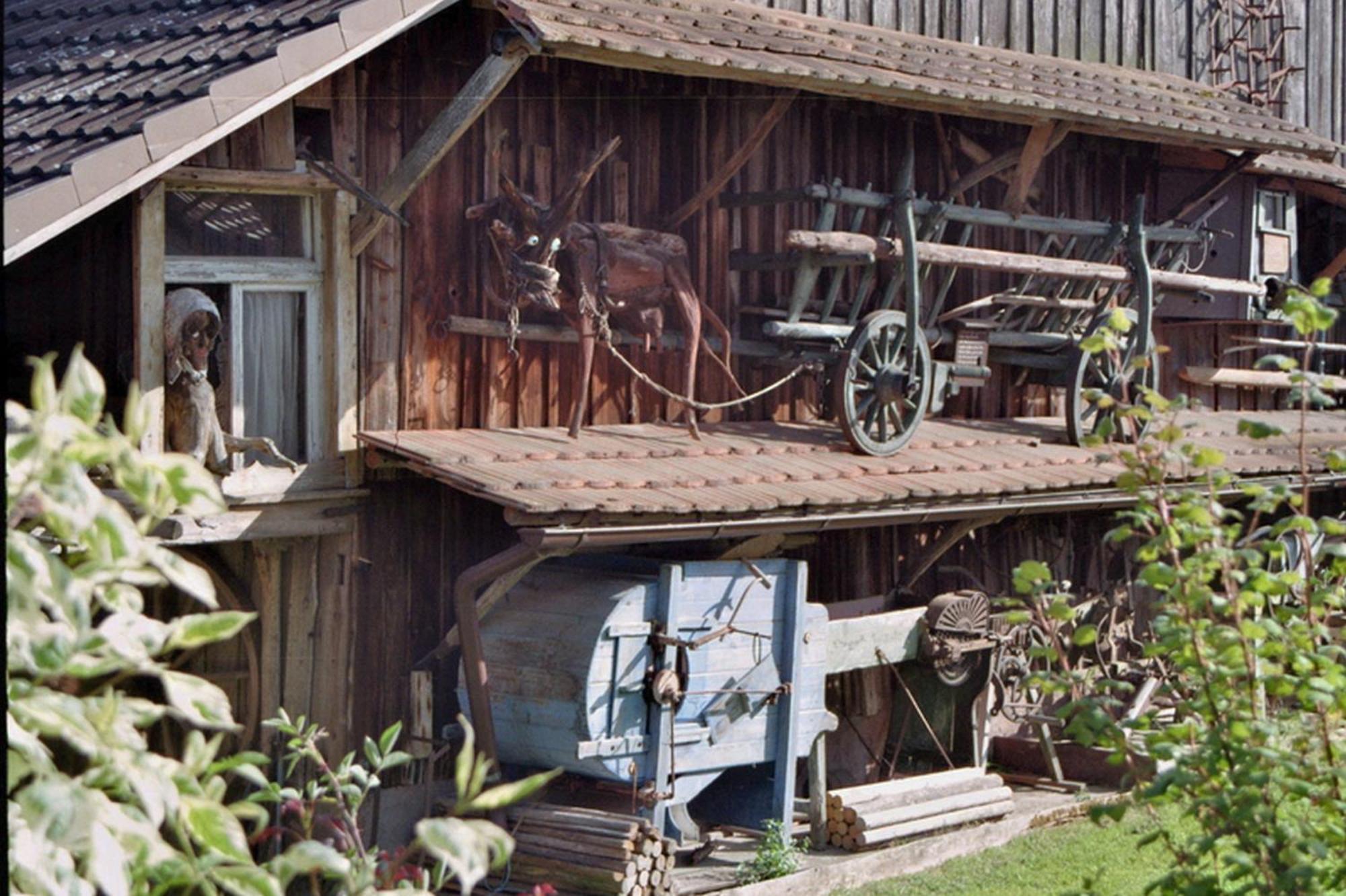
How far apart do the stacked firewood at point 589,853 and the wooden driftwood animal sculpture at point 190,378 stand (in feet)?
7.40

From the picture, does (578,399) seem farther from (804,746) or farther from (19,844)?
(19,844)

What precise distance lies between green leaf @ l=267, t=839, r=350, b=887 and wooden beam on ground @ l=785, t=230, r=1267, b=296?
8271 millimetres

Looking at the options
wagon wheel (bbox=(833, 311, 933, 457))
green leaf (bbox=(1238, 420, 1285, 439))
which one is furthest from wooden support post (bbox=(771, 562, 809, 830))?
green leaf (bbox=(1238, 420, 1285, 439))

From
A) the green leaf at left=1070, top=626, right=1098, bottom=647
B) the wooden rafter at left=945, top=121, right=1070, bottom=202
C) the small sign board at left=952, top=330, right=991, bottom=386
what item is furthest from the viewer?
the small sign board at left=952, top=330, right=991, bottom=386

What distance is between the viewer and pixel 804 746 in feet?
33.8

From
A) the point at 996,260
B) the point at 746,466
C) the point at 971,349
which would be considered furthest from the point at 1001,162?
the point at 746,466

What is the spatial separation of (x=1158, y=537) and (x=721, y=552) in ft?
19.7

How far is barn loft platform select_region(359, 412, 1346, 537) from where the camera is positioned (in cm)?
880

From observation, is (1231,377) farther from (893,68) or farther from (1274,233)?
(893,68)

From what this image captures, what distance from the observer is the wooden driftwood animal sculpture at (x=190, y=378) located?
839 centimetres

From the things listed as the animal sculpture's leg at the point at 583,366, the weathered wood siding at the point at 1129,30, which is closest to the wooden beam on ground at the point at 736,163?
the animal sculpture's leg at the point at 583,366

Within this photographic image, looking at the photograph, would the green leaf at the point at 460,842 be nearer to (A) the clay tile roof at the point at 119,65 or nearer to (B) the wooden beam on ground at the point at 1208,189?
Result: (A) the clay tile roof at the point at 119,65

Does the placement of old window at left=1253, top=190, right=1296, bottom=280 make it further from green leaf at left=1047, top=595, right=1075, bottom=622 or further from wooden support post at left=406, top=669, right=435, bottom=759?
green leaf at left=1047, top=595, right=1075, bottom=622

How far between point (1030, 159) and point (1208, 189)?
2.61m
